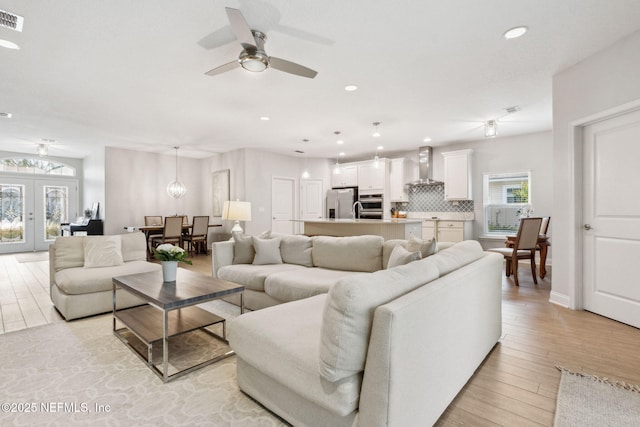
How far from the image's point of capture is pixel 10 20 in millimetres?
2398

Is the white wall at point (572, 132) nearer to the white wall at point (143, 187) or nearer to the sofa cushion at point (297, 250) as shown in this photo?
the sofa cushion at point (297, 250)

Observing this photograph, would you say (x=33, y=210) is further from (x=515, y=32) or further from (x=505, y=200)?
(x=505, y=200)

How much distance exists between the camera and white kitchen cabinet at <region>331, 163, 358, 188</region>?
851 cm

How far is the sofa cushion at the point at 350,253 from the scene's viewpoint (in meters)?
3.35

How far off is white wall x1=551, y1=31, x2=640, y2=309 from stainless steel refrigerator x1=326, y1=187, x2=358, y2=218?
5.20m

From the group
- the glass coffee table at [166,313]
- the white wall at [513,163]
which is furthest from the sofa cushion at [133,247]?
the white wall at [513,163]

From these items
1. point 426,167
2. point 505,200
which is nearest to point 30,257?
point 426,167

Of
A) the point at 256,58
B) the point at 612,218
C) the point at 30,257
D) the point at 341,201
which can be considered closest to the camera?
the point at 256,58

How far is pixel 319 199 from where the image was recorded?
8977 millimetres

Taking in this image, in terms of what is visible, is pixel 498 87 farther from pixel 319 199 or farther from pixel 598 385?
pixel 319 199

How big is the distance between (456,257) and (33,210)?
35.7 ft

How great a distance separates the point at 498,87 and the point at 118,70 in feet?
14.6

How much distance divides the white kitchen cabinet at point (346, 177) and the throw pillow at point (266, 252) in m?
4.98

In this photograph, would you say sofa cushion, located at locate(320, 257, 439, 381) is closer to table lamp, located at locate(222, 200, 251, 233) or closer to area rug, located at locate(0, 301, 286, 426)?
area rug, located at locate(0, 301, 286, 426)
